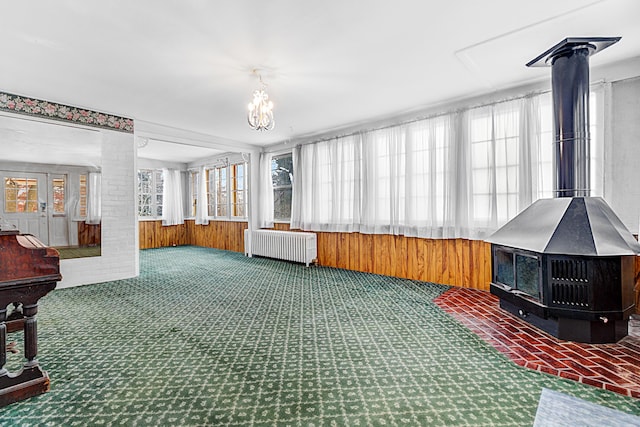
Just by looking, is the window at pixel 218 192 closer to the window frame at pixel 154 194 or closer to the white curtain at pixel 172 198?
the white curtain at pixel 172 198

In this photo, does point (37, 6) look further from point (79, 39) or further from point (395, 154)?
point (395, 154)

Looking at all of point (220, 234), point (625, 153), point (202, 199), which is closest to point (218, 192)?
point (202, 199)

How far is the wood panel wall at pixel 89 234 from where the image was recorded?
4.51m

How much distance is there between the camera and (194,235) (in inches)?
371

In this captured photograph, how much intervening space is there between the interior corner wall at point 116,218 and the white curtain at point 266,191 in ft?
8.79

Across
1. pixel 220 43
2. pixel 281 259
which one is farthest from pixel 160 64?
pixel 281 259

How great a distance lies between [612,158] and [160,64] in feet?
15.5

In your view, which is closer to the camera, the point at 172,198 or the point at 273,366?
the point at 273,366

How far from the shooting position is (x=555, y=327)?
260 cm

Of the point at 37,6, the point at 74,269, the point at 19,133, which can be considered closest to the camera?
the point at 37,6

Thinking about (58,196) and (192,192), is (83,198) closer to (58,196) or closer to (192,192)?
(58,196)

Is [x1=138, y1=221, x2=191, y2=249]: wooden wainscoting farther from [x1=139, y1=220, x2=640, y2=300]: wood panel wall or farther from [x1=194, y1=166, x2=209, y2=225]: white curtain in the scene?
[x1=139, y1=220, x2=640, y2=300]: wood panel wall

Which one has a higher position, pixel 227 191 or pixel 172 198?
pixel 227 191

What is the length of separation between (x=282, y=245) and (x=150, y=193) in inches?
199
